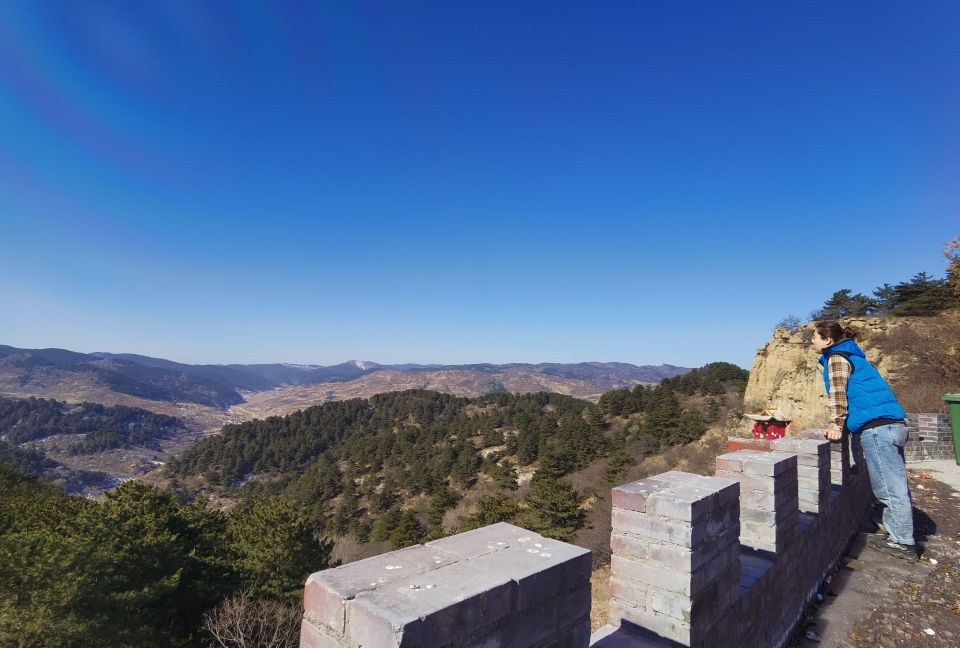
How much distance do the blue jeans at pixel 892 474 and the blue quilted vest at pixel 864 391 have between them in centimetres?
14

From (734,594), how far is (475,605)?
2.50 m

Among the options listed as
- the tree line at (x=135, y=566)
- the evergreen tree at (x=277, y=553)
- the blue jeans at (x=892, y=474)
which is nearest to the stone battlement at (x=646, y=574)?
the blue jeans at (x=892, y=474)

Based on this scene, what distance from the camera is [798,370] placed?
26109mm

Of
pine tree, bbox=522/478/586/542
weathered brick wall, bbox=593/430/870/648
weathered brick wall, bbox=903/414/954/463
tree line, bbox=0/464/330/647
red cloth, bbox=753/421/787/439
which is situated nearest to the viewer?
weathered brick wall, bbox=593/430/870/648

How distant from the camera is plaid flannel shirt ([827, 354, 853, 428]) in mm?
4289

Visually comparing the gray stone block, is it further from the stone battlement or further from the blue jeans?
the blue jeans

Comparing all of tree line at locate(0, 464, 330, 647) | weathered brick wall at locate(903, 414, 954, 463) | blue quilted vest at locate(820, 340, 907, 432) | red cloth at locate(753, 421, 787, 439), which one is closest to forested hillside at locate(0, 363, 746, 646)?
tree line at locate(0, 464, 330, 647)

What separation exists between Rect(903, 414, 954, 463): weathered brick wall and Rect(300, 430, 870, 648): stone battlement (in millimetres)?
6555

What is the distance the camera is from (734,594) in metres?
2.99

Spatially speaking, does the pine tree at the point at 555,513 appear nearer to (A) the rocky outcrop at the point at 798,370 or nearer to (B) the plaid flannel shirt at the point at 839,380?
(A) the rocky outcrop at the point at 798,370

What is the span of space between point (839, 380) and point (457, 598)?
15.1ft

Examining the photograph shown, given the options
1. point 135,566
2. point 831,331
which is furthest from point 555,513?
→ point 831,331

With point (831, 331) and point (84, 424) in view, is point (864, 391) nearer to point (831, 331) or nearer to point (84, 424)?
point (831, 331)

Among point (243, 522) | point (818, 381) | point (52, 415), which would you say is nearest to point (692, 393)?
point (818, 381)
